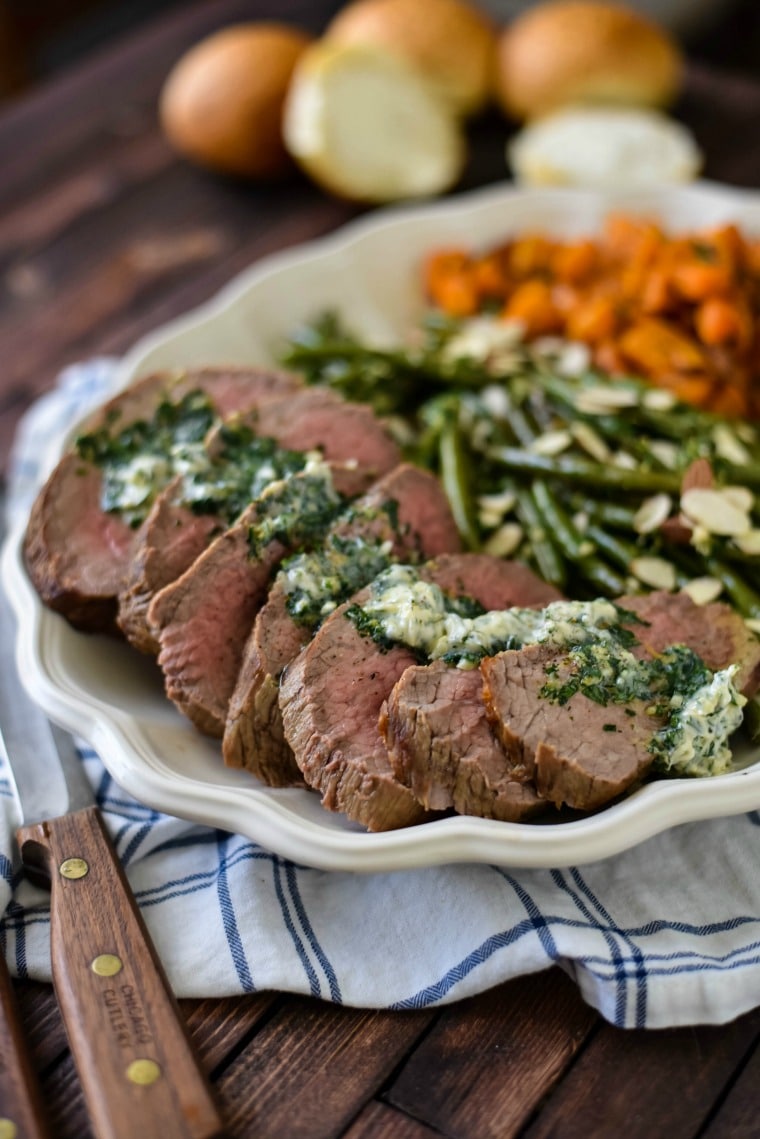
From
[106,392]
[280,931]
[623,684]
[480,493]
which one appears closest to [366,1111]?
[280,931]

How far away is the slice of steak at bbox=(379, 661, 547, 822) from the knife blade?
649mm

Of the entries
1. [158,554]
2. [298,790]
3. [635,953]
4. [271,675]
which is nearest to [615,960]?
[635,953]

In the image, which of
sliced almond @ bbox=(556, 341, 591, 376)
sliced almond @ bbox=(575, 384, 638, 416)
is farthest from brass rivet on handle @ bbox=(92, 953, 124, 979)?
sliced almond @ bbox=(556, 341, 591, 376)

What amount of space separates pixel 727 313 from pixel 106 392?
7.06ft

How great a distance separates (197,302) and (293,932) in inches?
121

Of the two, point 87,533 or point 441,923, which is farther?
point 87,533

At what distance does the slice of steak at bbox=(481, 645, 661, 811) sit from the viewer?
2.35 m

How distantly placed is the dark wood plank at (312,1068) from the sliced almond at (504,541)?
133cm

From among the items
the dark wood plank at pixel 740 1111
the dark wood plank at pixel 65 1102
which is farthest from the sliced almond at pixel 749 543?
the dark wood plank at pixel 65 1102

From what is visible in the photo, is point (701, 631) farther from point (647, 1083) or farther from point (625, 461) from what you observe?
point (647, 1083)

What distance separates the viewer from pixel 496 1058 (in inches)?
91.8

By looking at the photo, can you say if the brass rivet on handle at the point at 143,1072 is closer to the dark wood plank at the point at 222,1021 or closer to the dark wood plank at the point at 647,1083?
the dark wood plank at the point at 222,1021

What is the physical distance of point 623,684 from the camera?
2.50 metres

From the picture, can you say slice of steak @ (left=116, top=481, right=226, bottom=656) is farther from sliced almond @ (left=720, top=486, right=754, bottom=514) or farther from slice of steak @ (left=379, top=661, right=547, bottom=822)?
sliced almond @ (left=720, top=486, right=754, bottom=514)
